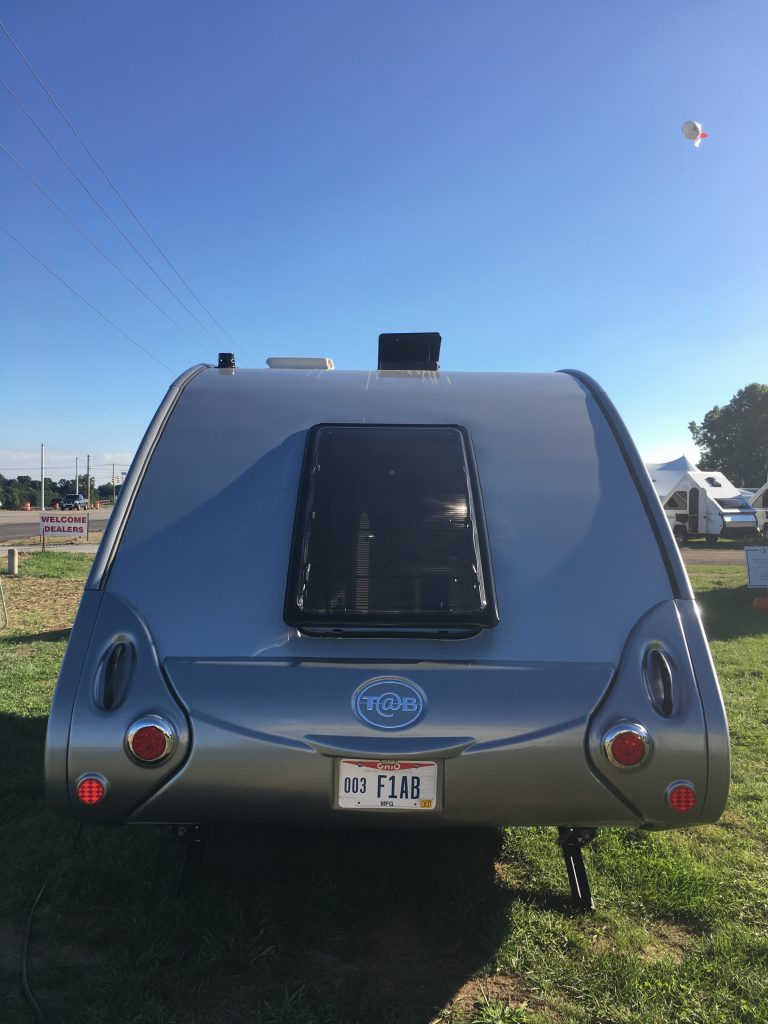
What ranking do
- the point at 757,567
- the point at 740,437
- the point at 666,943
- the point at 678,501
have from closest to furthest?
the point at 666,943 < the point at 757,567 < the point at 678,501 < the point at 740,437

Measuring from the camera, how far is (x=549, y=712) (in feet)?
7.82

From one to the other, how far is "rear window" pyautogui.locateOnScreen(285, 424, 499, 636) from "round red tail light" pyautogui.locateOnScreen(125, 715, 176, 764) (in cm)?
55

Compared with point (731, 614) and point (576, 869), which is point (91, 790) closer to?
point (576, 869)

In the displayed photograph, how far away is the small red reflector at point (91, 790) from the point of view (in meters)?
2.36

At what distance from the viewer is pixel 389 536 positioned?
2953 mm

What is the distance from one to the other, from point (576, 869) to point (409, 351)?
3.00 m

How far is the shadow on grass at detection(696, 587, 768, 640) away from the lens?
9.69 metres

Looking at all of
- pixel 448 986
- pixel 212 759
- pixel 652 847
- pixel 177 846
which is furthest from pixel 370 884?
pixel 652 847

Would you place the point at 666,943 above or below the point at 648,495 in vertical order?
below

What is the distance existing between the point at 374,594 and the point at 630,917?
66.7 inches

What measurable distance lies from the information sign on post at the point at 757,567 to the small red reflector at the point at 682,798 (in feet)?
32.6

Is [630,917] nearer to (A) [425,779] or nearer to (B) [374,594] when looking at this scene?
(A) [425,779]

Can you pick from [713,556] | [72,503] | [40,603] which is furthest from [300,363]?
[72,503]

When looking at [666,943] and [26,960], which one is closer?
[26,960]
